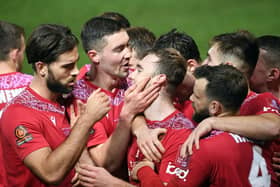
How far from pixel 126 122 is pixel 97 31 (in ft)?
3.59

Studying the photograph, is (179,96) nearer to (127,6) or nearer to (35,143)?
(35,143)

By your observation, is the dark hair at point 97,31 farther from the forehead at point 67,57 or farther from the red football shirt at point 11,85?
the red football shirt at point 11,85

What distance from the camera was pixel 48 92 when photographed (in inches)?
154

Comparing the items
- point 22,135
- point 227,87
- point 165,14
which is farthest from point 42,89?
point 165,14

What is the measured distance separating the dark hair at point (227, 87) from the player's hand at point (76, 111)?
2.91 feet

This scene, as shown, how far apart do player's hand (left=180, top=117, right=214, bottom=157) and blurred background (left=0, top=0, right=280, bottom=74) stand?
5.18 metres

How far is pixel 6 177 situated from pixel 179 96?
1.47 meters

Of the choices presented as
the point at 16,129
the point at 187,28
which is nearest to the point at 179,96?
the point at 16,129

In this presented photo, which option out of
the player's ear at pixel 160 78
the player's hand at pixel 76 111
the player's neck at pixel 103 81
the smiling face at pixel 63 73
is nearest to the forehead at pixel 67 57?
the smiling face at pixel 63 73

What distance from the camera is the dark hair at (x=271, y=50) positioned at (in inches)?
188

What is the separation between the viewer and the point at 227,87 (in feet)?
11.4

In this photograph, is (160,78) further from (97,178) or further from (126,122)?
(97,178)

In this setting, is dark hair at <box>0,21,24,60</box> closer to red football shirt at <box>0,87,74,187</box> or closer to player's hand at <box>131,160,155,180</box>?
red football shirt at <box>0,87,74,187</box>

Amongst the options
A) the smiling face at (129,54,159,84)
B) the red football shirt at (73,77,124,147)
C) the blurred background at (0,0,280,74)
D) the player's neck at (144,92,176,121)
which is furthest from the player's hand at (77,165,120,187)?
the blurred background at (0,0,280,74)
